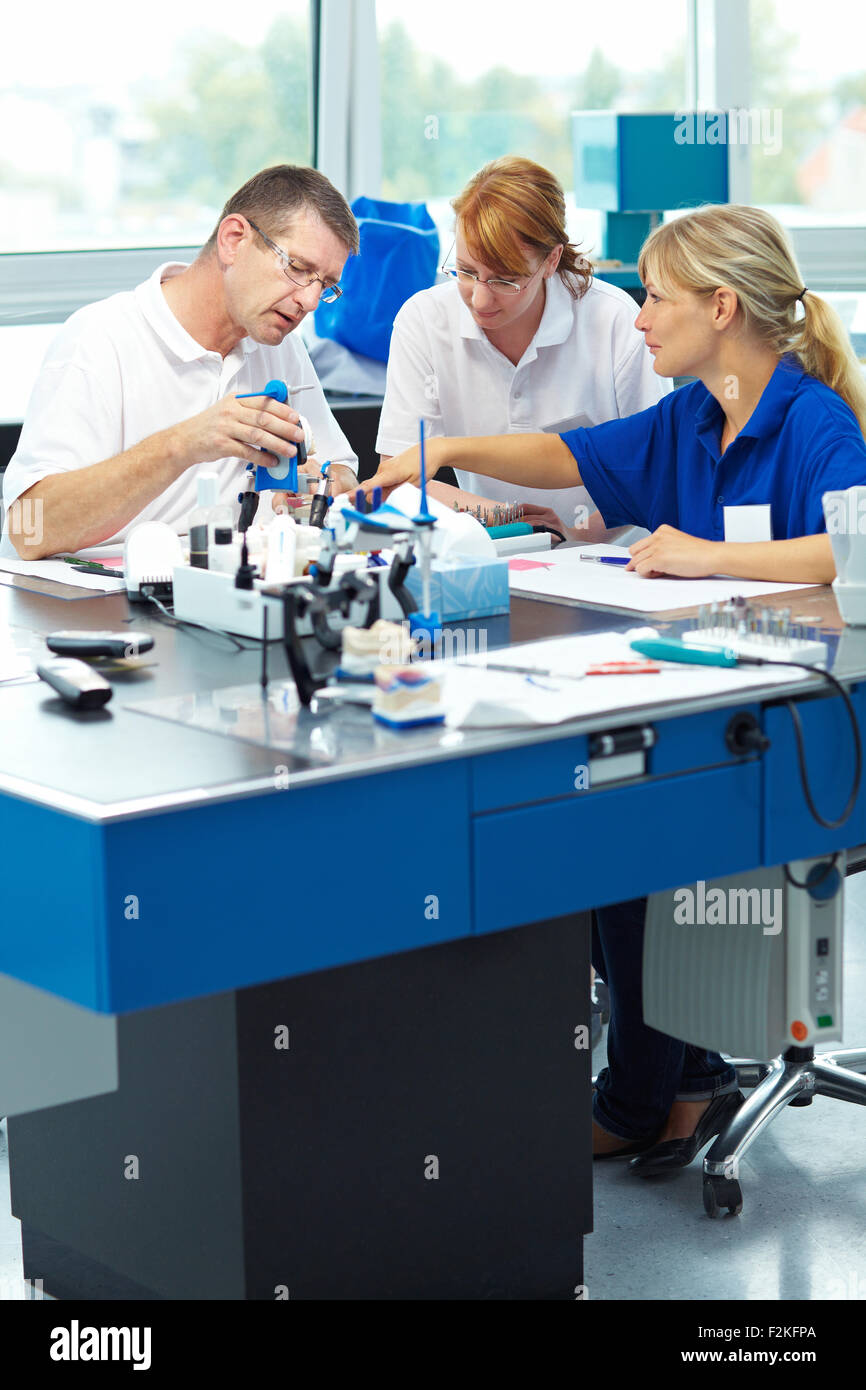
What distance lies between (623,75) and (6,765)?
4.19m

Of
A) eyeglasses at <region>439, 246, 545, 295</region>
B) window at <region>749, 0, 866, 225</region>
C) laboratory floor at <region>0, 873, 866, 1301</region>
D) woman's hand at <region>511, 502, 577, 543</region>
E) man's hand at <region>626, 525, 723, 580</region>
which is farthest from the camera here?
window at <region>749, 0, 866, 225</region>

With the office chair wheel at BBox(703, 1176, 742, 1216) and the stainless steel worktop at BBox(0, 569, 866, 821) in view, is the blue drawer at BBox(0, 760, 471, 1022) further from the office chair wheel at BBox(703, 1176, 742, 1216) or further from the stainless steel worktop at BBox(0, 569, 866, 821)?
the office chair wheel at BBox(703, 1176, 742, 1216)

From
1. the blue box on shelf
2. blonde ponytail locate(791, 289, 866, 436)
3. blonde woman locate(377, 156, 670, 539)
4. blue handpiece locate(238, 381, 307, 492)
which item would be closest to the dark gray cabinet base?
the blue box on shelf

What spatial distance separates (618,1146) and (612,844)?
3.22ft

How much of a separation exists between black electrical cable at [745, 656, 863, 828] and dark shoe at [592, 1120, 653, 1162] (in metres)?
0.84

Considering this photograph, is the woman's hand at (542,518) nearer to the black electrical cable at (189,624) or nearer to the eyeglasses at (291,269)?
the eyeglasses at (291,269)

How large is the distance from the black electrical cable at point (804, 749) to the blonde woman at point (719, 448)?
0.47 metres

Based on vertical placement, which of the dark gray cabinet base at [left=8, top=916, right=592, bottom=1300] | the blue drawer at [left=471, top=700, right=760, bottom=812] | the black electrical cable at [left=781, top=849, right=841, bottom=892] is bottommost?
the dark gray cabinet base at [left=8, top=916, right=592, bottom=1300]

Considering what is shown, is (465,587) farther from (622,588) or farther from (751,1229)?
(751,1229)

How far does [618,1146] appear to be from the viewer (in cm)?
256

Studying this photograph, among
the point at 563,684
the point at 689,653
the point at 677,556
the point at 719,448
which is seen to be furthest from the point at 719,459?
the point at 563,684

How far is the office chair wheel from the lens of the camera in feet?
7.86

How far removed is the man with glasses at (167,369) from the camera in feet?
8.52

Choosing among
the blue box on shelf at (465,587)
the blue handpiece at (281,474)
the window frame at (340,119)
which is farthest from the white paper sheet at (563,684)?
the window frame at (340,119)
